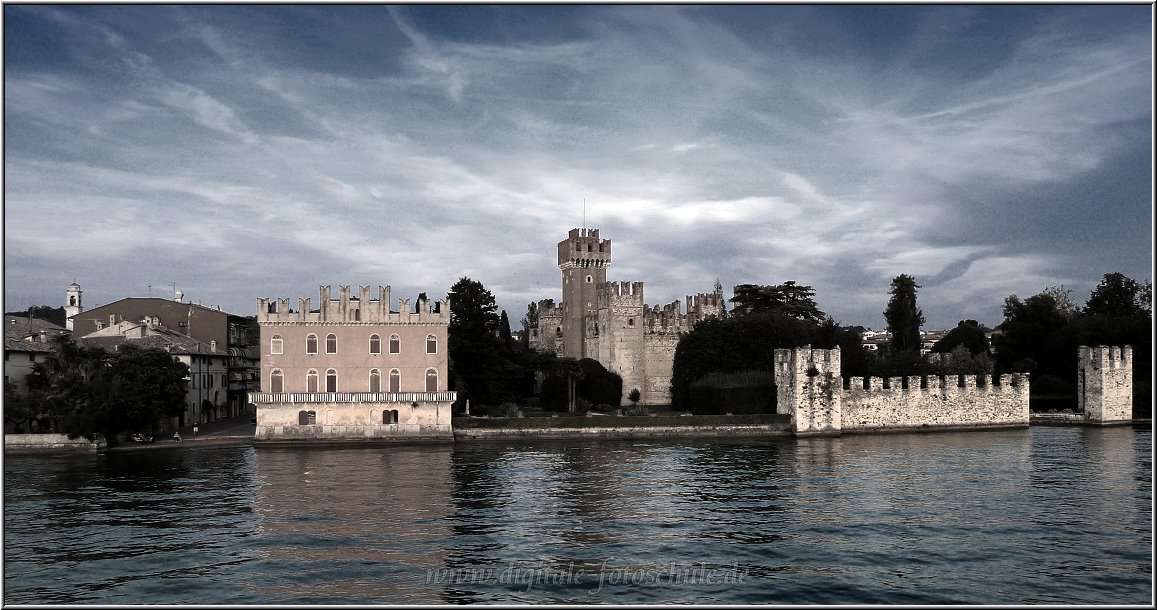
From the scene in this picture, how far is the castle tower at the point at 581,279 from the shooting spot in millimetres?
70812

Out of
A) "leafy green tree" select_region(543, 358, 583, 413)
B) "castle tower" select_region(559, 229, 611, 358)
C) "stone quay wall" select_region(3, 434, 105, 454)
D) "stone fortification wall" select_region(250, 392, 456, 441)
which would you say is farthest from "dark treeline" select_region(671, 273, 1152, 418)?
"stone quay wall" select_region(3, 434, 105, 454)

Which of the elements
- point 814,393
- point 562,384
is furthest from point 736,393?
point 562,384

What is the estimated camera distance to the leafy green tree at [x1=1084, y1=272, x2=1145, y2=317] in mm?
72750

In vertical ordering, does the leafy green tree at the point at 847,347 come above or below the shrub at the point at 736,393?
above

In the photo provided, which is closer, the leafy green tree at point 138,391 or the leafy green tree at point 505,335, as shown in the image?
the leafy green tree at point 138,391

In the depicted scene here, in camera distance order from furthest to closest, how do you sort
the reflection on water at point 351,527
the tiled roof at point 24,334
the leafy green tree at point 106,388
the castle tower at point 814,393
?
the castle tower at point 814,393, the tiled roof at point 24,334, the leafy green tree at point 106,388, the reflection on water at point 351,527

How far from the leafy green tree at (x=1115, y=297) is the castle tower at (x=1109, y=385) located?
872 inches

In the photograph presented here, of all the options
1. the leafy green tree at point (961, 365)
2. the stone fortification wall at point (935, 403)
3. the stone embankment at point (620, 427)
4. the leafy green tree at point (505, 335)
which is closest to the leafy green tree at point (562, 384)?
the leafy green tree at point (505, 335)

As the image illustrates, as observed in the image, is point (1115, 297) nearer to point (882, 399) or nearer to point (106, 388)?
point (882, 399)

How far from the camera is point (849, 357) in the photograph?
55.9m

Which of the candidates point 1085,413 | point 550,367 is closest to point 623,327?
point 550,367

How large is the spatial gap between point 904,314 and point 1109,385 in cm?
2533

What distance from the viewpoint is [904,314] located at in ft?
251

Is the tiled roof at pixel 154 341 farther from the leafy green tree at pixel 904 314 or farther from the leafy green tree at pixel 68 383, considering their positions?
the leafy green tree at pixel 904 314
